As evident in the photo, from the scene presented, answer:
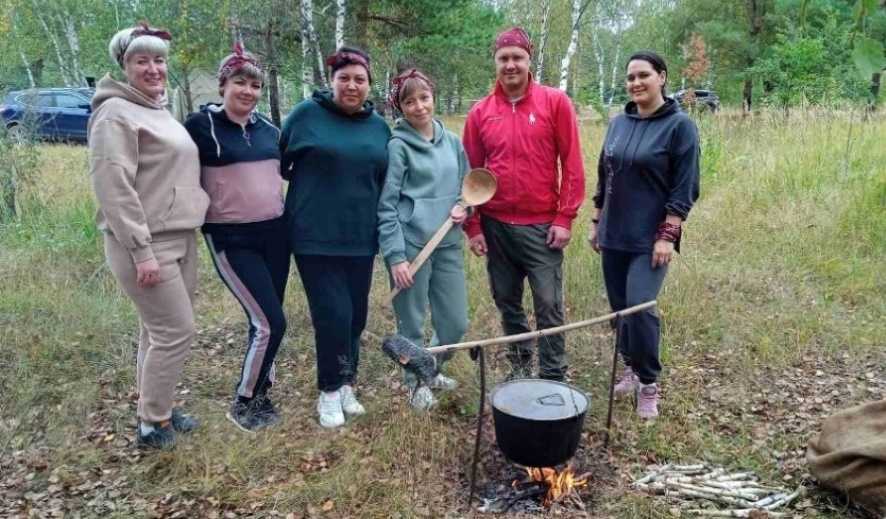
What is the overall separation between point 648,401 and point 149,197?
2.63m

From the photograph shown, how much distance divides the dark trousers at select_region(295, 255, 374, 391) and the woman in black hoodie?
4.23 feet

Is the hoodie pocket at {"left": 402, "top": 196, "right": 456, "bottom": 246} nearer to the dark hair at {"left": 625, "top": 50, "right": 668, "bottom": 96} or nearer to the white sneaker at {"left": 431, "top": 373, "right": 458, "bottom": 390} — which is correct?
the white sneaker at {"left": 431, "top": 373, "right": 458, "bottom": 390}

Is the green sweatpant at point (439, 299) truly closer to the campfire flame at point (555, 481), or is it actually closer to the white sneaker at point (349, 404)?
the white sneaker at point (349, 404)

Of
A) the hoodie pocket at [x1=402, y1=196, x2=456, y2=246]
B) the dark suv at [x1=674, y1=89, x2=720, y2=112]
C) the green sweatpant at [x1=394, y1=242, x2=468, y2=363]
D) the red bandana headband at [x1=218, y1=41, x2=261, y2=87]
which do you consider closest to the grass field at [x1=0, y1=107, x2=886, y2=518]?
the green sweatpant at [x1=394, y1=242, x2=468, y2=363]

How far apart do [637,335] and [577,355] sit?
0.89m

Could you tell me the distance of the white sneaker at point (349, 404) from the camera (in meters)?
3.39

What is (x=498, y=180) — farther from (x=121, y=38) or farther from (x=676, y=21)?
(x=676, y=21)

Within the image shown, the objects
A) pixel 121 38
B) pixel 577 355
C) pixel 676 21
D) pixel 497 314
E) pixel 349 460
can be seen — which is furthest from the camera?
→ pixel 676 21

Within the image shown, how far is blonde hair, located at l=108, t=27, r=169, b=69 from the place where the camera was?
268 centimetres

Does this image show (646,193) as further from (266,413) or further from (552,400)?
(266,413)

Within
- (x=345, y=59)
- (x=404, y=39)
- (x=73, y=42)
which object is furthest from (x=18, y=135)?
(x=73, y=42)

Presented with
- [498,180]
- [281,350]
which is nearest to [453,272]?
[498,180]

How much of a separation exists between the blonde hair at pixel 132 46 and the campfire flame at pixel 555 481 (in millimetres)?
2440

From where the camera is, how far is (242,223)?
9.73 ft
